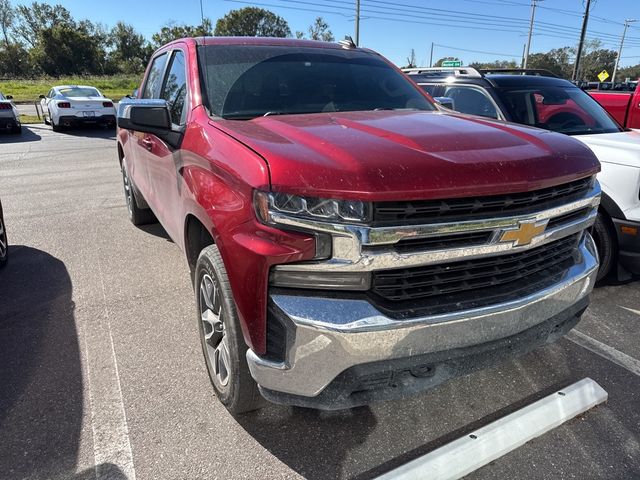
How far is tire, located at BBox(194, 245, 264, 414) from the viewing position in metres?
2.14

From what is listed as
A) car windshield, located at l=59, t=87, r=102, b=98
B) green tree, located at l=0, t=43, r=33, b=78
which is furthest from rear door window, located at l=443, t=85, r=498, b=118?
green tree, located at l=0, t=43, r=33, b=78

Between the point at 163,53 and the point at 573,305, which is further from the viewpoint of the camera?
the point at 163,53

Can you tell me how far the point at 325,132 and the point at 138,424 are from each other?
5.73 ft

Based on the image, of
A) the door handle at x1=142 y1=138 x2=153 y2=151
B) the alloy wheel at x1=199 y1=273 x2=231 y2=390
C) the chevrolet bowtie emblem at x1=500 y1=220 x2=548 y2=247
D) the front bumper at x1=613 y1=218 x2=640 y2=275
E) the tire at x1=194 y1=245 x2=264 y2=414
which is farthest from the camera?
the front bumper at x1=613 y1=218 x2=640 y2=275

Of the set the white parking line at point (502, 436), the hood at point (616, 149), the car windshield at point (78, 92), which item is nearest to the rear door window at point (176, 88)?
the white parking line at point (502, 436)

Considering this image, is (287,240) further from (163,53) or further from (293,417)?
(163,53)

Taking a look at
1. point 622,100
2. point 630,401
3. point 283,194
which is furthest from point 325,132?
point 622,100

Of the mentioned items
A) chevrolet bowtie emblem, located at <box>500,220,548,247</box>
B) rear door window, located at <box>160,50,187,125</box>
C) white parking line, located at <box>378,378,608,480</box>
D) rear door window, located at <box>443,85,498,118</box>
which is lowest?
white parking line, located at <box>378,378,608,480</box>

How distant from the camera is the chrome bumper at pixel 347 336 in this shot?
5.76ft

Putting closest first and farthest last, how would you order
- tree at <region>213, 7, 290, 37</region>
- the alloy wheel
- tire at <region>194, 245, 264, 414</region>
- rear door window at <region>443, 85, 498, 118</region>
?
tire at <region>194, 245, 264, 414</region>, the alloy wheel, rear door window at <region>443, 85, 498, 118</region>, tree at <region>213, 7, 290, 37</region>

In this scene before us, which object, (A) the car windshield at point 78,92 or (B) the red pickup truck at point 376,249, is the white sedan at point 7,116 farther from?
(B) the red pickup truck at point 376,249

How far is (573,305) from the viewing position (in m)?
2.41

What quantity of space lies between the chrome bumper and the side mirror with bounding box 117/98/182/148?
4.94 ft

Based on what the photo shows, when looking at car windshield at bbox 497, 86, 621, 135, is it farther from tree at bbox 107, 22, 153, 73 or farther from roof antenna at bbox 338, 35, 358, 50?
tree at bbox 107, 22, 153, 73
